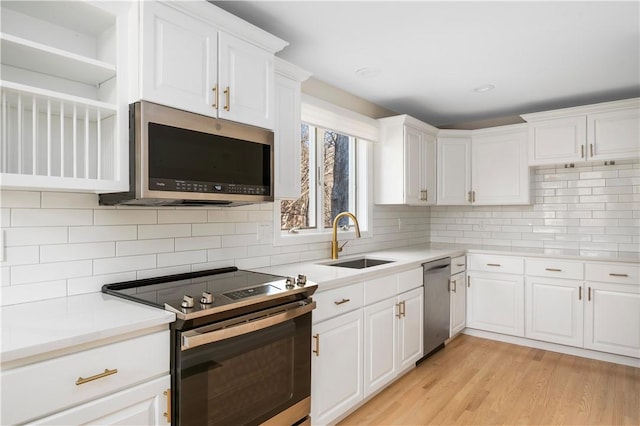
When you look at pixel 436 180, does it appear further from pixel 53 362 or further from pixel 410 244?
pixel 53 362

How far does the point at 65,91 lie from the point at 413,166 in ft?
9.35

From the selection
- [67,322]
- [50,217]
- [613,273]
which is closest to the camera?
[67,322]

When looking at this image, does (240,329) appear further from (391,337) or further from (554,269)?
(554,269)

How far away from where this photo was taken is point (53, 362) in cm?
117

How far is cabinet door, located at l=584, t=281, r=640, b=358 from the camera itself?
320 cm

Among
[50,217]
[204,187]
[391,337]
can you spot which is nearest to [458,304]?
[391,337]

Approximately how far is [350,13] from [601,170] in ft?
10.1

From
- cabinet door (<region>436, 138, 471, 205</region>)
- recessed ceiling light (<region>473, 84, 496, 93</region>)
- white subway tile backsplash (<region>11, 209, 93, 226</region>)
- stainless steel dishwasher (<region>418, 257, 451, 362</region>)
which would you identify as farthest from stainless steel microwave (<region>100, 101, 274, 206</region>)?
cabinet door (<region>436, 138, 471, 205</region>)

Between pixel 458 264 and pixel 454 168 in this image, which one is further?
pixel 454 168

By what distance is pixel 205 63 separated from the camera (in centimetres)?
179

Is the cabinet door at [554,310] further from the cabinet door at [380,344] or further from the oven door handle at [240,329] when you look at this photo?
the oven door handle at [240,329]

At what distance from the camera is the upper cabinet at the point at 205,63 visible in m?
1.61

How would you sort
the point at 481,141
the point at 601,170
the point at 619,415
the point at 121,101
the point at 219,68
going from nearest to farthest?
1. the point at 121,101
2. the point at 219,68
3. the point at 619,415
4. the point at 601,170
5. the point at 481,141

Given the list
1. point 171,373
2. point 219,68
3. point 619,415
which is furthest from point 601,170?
point 171,373
